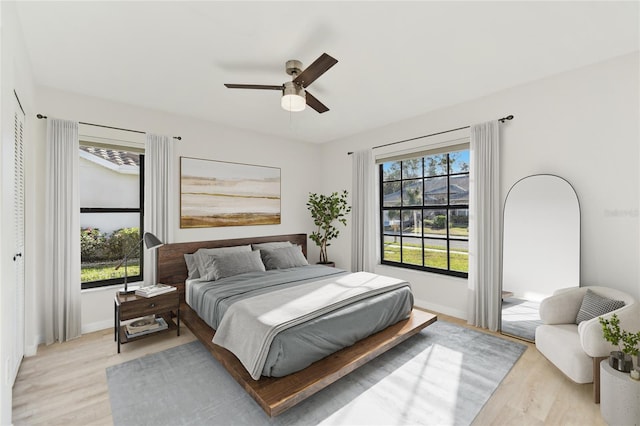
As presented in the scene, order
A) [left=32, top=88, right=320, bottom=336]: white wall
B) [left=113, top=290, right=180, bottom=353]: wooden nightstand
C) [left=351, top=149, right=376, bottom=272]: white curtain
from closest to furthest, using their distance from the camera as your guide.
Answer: [left=113, top=290, right=180, bottom=353]: wooden nightstand
[left=32, top=88, right=320, bottom=336]: white wall
[left=351, top=149, right=376, bottom=272]: white curtain

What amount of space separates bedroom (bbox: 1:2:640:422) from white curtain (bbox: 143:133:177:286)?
0.21 metres

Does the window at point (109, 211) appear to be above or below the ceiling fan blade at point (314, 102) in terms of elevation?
below

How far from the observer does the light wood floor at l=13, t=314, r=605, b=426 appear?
1895 millimetres

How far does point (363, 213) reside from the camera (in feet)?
15.3

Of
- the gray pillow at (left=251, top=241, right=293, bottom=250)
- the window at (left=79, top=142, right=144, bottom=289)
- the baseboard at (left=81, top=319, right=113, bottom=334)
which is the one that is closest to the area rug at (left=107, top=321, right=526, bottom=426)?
the baseboard at (left=81, top=319, right=113, bottom=334)

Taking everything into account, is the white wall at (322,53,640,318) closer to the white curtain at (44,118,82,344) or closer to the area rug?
the area rug

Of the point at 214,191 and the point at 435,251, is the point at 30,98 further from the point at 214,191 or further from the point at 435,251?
the point at 435,251

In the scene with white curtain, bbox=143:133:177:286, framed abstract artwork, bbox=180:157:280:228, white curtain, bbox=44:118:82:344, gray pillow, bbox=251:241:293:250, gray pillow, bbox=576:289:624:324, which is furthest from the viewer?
gray pillow, bbox=251:241:293:250

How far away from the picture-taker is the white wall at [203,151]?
3.16m

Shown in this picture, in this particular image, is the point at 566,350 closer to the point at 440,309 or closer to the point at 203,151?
the point at 440,309

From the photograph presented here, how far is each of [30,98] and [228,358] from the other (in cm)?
306

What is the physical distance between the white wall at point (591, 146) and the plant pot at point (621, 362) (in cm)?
99

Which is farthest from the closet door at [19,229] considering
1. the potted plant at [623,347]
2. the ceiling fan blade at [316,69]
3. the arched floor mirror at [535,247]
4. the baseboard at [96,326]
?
the arched floor mirror at [535,247]

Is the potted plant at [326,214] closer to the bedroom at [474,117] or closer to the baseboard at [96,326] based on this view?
the bedroom at [474,117]
